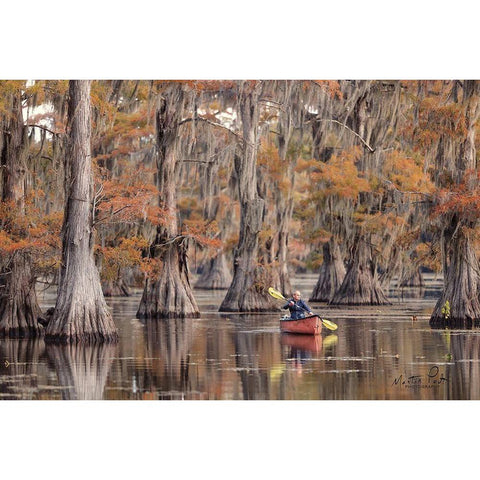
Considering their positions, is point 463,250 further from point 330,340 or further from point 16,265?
point 16,265

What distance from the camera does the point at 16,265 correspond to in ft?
83.6

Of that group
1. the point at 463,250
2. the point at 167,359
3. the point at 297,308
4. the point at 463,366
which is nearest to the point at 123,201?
the point at 297,308

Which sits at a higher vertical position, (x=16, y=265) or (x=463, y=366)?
(x=16, y=265)

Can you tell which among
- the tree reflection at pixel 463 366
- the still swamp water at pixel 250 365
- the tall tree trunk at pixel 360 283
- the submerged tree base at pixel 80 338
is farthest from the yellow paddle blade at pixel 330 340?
the tall tree trunk at pixel 360 283

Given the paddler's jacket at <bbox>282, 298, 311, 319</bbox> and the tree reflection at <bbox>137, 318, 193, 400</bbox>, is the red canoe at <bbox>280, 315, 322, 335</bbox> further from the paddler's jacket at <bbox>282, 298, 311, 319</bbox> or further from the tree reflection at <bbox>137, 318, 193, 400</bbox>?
the tree reflection at <bbox>137, 318, 193, 400</bbox>

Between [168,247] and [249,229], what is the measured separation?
4.19 m

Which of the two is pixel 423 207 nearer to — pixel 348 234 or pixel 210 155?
pixel 210 155

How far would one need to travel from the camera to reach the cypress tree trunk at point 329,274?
42906 millimetres

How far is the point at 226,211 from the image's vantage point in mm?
52219

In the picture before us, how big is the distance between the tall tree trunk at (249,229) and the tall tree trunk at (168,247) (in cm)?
229

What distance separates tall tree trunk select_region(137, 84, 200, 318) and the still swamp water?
3475 millimetres

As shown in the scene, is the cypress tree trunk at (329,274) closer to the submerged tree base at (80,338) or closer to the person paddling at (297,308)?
the person paddling at (297,308)
